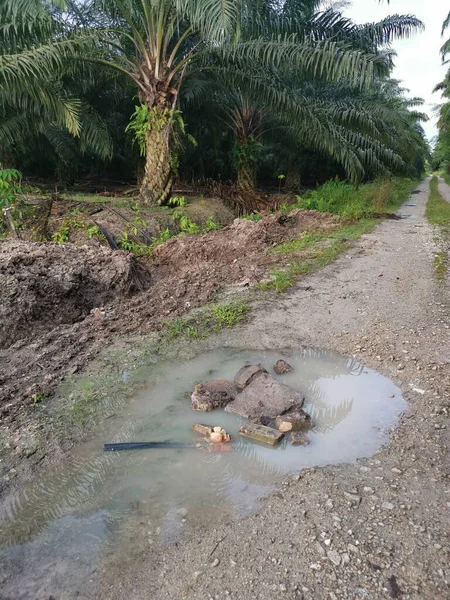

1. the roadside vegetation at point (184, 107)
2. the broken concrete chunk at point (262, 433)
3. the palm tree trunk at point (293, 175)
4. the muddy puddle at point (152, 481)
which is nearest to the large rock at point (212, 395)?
the muddy puddle at point (152, 481)

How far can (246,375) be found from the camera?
351 centimetres

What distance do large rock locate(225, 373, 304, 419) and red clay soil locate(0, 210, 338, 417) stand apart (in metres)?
1.53

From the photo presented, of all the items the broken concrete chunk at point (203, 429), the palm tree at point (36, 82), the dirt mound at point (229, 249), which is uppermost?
the palm tree at point (36, 82)

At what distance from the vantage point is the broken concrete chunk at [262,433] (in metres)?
2.80

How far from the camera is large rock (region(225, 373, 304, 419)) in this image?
312cm

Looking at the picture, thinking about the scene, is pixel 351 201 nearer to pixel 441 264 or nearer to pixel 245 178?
pixel 245 178

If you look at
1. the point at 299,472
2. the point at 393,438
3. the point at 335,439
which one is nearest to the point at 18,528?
the point at 299,472

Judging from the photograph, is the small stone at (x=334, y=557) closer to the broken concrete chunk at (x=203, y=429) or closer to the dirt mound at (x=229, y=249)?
the broken concrete chunk at (x=203, y=429)

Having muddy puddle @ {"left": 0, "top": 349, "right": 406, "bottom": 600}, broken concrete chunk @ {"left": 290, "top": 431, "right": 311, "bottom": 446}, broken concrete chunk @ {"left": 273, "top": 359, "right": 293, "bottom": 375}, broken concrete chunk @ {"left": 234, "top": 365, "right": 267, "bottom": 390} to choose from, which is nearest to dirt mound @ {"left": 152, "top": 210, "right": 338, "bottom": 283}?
broken concrete chunk @ {"left": 273, "top": 359, "right": 293, "bottom": 375}

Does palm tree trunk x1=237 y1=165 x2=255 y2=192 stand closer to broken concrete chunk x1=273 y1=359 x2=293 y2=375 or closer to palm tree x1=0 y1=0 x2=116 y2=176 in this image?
palm tree x1=0 y1=0 x2=116 y2=176

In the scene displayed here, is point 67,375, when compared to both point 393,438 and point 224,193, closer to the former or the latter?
point 393,438

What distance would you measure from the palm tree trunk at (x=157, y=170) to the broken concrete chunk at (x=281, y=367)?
728cm

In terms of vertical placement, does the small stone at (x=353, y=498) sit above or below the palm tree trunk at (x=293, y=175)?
below

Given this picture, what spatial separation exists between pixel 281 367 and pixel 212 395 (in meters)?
0.79
